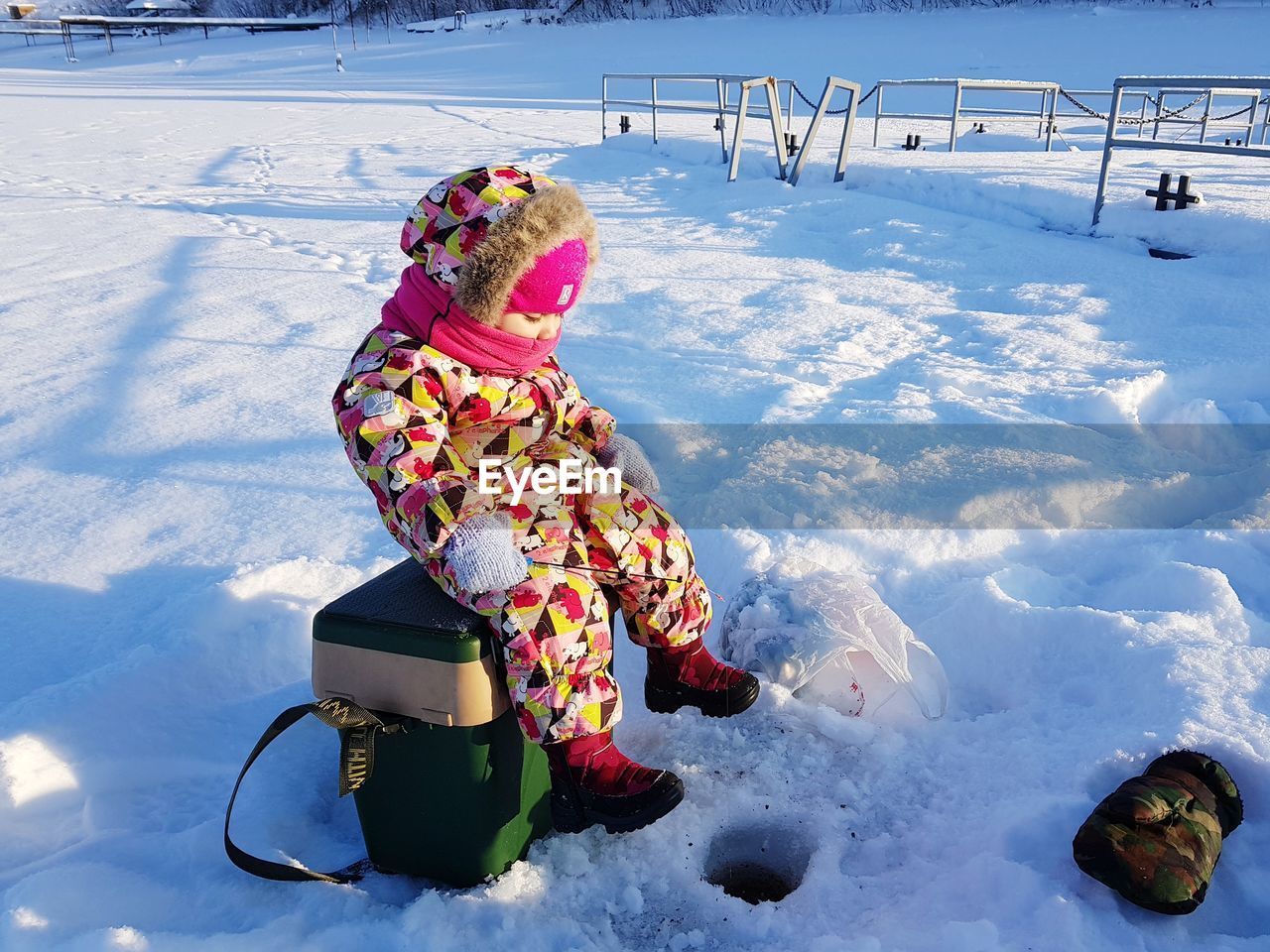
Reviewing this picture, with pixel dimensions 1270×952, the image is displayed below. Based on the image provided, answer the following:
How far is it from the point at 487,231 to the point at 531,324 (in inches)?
7.2

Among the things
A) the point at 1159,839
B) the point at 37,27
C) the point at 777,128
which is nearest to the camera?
the point at 1159,839

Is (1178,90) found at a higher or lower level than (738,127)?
higher

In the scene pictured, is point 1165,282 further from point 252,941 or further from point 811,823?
point 252,941

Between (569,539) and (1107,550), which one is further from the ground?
(569,539)

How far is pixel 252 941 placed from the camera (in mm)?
1408

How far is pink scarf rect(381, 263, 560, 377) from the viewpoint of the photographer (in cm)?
164

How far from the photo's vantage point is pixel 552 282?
165 centimetres

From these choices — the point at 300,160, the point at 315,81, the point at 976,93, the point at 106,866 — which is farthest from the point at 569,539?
the point at 315,81

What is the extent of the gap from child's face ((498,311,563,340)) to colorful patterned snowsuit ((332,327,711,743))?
0.32 ft

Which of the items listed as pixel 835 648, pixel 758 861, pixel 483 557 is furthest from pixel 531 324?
pixel 758 861

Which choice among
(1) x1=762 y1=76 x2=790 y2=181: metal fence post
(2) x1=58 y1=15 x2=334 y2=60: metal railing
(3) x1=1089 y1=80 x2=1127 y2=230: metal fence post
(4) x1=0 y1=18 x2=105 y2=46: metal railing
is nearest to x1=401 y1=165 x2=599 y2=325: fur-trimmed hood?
(3) x1=1089 y1=80 x2=1127 y2=230: metal fence post

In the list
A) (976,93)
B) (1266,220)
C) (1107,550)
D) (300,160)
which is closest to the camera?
(1107,550)

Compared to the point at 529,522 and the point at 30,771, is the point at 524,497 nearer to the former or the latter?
the point at 529,522

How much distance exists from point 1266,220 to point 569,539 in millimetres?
5311
